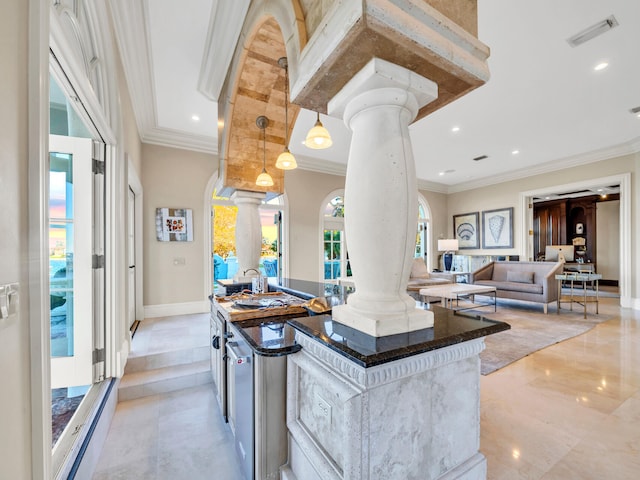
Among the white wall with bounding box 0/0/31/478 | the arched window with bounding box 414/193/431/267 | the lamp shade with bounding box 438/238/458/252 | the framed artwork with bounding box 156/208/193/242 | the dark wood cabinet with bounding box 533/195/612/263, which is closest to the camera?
the white wall with bounding box 0/0/31/478

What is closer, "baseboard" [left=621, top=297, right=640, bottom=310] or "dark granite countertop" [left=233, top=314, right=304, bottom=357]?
"dark granite countertop" [left=233, top=314, right=304, bottom=357]

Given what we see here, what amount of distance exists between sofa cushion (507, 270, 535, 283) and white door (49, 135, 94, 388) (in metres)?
6.55

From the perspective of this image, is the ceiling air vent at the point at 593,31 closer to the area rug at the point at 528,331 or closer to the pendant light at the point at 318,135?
the pendant light at the point at 318,135

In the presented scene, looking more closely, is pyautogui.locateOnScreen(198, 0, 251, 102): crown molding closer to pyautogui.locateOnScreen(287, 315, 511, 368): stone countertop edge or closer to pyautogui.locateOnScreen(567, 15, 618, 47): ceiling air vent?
pyautogui.locateOnScreen(287, 315, 511, 368): stone countertop edge

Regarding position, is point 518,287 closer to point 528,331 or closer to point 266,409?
point 528,331

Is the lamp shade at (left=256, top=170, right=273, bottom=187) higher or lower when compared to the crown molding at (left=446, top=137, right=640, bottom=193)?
lower

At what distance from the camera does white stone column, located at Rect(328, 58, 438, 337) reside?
865mm

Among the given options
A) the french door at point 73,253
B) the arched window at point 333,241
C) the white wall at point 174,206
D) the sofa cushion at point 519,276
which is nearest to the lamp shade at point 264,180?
the french door at point 73,253

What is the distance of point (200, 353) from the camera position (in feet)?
9.34

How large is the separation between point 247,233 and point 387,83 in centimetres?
227

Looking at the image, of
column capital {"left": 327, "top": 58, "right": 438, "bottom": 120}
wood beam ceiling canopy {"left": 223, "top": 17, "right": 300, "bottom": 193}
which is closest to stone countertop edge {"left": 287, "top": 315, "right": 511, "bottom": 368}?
column capital {"left": 327, "top": 58, "right": 438, "bottom": 120}

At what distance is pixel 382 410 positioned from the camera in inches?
34.5

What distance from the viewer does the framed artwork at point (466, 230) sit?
7.68 m

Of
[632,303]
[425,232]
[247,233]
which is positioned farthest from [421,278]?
[247,233]
